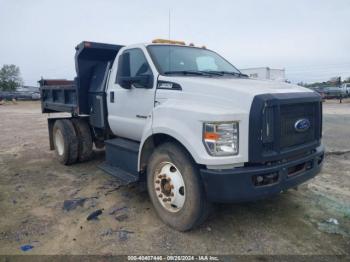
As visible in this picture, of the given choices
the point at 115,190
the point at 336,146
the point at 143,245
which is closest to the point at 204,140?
the point at 143,245

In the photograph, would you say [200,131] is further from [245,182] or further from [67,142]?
[67,142]

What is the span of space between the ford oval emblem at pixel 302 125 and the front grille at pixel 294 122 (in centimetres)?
3

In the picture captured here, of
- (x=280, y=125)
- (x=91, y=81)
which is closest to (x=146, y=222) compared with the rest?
(x=280, y=125)

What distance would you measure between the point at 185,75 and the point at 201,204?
1699 millimetres

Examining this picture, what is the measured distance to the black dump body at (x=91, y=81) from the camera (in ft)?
18.1

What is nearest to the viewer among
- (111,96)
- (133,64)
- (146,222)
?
(146,222)

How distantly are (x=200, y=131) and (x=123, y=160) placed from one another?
1943 millimetres

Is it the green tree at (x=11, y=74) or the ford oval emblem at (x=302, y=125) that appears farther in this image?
the green tree at (x=11, y=74)

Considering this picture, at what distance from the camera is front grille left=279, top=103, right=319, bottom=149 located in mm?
3275

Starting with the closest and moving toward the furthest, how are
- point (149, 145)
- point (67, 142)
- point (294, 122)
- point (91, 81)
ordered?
point (294, 122) < point (149, 145) < point (91, 81) < point (67, 142)

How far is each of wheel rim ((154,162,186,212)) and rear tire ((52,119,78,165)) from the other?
3.14 metres

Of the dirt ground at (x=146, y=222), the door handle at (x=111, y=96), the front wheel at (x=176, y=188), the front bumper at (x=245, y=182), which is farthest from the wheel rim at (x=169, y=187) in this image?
the door handle at (x=111, y=96)

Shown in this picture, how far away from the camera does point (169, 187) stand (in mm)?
3682

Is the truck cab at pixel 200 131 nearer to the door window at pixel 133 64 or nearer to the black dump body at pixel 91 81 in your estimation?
the door window at pixel 133 64
